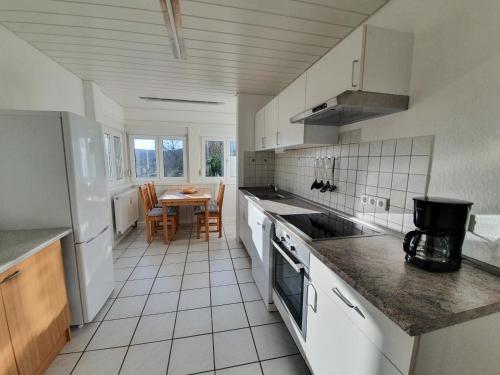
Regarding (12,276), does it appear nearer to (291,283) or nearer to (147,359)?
(147,359)

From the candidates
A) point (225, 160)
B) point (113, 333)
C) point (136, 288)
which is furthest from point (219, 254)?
point (225, 160)

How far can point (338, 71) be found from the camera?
1267 mm

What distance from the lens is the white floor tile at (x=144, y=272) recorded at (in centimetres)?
233

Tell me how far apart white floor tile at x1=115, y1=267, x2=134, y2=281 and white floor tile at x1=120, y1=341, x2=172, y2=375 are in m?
1.03

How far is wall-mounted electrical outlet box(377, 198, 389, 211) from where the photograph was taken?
1345mm


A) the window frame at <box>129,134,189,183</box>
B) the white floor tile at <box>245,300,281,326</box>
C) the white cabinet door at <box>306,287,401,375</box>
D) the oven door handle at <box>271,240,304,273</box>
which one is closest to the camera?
the white cabinet door at <box>306,287,401,375</box>

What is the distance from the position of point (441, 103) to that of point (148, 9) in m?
1.76

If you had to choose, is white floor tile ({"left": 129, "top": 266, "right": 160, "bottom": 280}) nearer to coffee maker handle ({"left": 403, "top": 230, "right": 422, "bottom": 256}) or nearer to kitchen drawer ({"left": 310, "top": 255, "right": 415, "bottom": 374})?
Result: kitchen drawer ({"left": 310, "top": 255, "right": 415, "bottom": 374})

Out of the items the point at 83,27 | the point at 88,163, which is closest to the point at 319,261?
the point at 88,163

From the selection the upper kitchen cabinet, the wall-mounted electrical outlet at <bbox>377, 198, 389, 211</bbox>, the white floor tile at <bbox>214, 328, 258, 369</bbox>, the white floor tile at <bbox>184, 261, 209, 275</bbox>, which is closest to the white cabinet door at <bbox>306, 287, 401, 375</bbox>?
the white floor tile at <bbox>214, 328, 258, 369</bbox>

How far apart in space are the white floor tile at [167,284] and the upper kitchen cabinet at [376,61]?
2.22 m

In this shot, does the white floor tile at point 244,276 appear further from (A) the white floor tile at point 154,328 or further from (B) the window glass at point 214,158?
(B) the window glass at point 214,158

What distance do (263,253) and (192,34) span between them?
6.00 feet

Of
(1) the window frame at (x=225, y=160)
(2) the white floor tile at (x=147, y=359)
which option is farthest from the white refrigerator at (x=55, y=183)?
(1) the window frame at (x=225, y=160)
